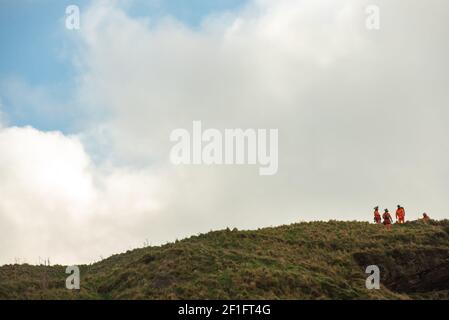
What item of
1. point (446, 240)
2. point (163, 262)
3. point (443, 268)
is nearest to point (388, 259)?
point (443, 268)

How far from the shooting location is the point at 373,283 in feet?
102

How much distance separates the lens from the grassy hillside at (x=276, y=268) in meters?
27.7

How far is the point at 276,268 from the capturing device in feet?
→ 100

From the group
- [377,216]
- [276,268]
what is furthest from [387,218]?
[276,268]

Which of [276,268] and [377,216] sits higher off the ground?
[377,216]

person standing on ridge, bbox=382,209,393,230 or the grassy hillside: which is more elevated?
person standing on ridge, bbox=382,209,393,230

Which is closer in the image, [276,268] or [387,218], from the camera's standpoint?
[276,268]

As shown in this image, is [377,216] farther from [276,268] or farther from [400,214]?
[276,268]

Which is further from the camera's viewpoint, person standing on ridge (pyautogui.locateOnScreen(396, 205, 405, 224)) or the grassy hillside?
person standing on ridge (pyautogui.locateOnScreen(396, 205, 405, 224))

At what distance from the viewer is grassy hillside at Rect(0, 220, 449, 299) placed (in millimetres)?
27672
